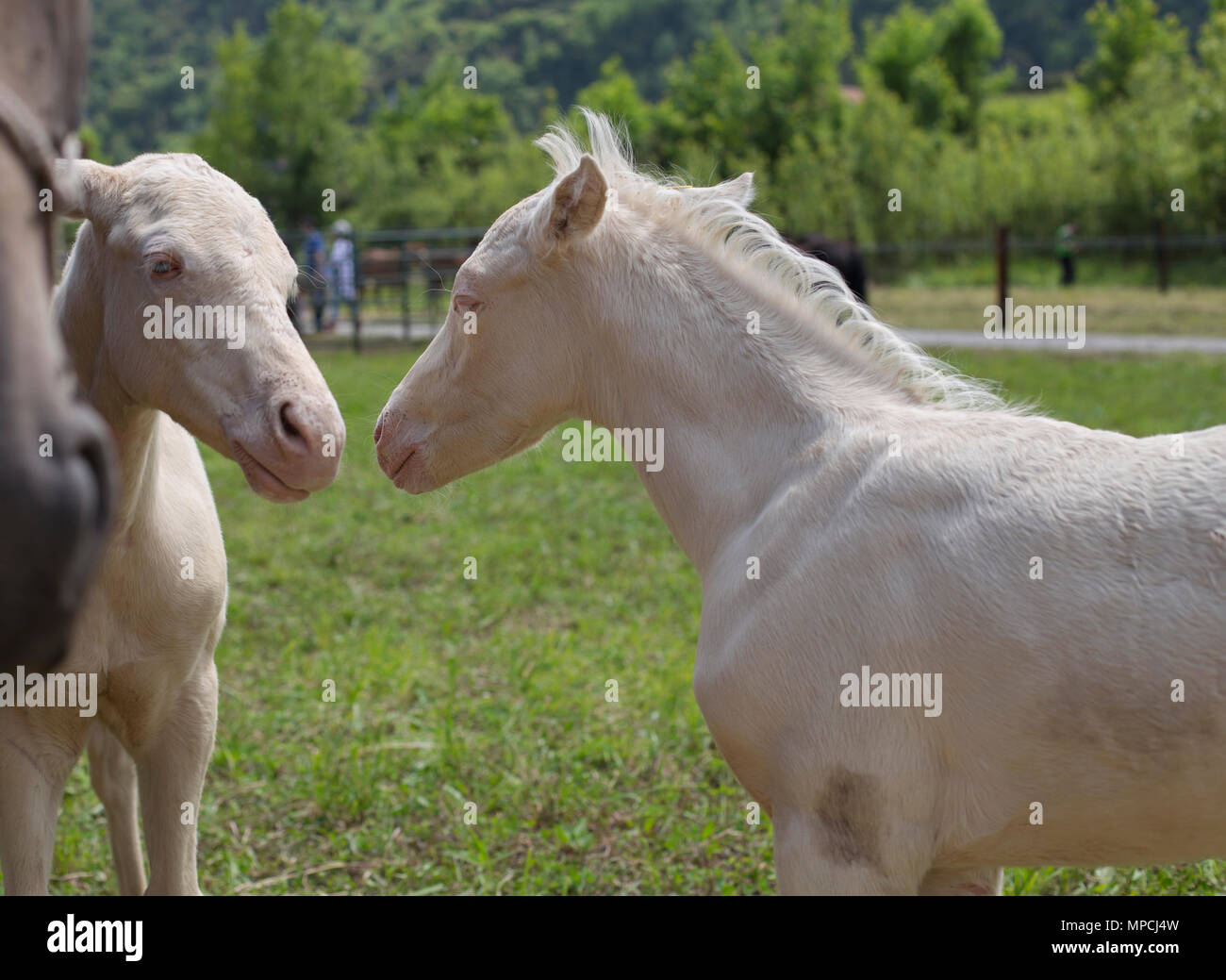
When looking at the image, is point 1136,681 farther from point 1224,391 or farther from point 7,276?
point 1224,391

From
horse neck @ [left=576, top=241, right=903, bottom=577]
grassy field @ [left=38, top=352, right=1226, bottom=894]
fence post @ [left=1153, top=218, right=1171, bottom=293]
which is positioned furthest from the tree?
horse neck @ [left=576, top=241, right=903, bottom=577]

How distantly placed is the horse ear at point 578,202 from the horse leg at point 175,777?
149 cm

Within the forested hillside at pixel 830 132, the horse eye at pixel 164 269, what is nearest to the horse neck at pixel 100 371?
the horse eye at pixel 164 269

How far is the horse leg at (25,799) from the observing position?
2645 millimetres

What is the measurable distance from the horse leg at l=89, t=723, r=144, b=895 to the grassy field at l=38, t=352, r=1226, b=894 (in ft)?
0.70

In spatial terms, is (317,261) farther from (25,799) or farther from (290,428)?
(290,428)

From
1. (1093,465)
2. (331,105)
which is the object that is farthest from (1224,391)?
(331,105)

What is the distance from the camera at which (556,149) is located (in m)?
2.91

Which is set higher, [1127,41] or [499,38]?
[499,38]

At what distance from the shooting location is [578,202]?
255cm

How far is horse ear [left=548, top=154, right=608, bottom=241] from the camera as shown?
2.48 meters

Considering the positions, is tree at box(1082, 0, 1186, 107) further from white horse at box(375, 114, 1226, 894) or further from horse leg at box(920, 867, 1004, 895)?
horse leg at box(920, 867, 1004, 895)

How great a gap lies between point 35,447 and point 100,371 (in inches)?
74.1

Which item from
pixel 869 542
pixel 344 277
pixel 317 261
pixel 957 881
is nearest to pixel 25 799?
pixel 869 542
